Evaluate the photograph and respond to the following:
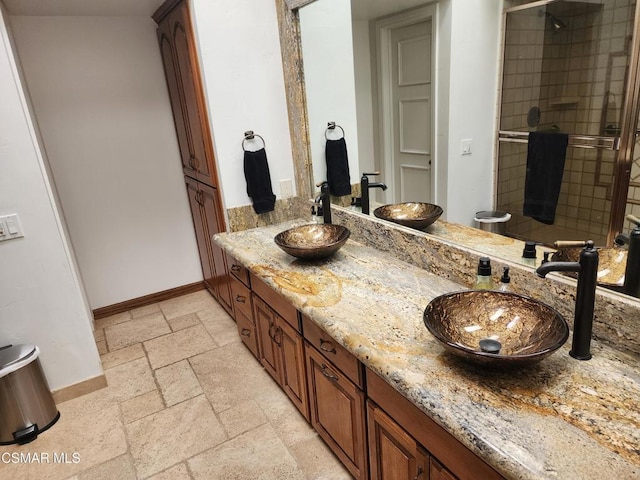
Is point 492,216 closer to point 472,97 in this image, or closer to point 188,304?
point 472,97

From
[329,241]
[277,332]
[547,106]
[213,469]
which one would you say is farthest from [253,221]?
[547,106]

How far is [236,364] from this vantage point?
2.80 metres

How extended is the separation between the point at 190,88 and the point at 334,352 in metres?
2.04

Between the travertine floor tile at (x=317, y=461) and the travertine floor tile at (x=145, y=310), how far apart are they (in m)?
2.10

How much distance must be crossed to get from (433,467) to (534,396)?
0.35 metres

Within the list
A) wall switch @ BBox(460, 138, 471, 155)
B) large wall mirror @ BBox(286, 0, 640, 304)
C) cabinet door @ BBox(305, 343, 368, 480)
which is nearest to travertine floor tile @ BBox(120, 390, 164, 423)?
cabinet door @ BBox(305, 343, 368, 480)

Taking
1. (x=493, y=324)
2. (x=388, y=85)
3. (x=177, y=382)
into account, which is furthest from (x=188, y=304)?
(x=493, y=324)

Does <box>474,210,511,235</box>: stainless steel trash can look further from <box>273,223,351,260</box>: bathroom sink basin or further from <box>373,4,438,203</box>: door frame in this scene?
<box>273,223,351,260</box>: bathroom sink basin

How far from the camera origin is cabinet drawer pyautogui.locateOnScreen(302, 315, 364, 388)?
152 cm

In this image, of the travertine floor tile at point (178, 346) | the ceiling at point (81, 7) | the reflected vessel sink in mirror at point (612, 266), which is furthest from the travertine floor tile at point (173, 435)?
the ceiling at point (81, 7)

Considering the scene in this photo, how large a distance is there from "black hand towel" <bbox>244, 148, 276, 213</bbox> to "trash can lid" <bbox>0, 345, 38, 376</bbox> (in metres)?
1.48

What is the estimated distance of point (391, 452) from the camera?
1.41 m

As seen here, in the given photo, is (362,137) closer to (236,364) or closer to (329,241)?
(329,241)

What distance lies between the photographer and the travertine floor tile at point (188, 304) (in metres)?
3.61
